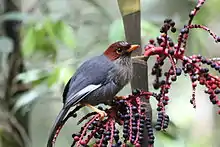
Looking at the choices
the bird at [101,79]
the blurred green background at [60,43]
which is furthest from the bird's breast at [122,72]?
the blurred green background at [60,43]

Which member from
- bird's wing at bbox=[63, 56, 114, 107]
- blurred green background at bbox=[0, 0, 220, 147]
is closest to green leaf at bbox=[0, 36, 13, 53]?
blurred green background at bbox=[0, 0, 220, 147]

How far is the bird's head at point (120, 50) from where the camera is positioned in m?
0.58

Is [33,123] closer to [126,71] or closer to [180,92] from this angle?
[180,92]

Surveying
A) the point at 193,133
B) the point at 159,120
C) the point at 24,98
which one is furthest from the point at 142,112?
the point at 193,133

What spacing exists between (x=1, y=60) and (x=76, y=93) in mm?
820

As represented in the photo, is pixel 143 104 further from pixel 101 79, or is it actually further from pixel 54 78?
pixel 54 78

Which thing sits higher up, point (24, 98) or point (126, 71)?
point (24, 98)

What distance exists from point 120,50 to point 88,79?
0.19ft

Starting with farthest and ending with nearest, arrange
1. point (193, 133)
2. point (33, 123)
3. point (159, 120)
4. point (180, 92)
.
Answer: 1. point (193, 133)
2. point (33, 123)
3. point (180, 92)
4. point (159, 120)

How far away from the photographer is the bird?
1.99ft

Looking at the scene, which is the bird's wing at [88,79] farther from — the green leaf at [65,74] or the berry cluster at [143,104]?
the green leaf at [65,74]

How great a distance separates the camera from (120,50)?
62cm

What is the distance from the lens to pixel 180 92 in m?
1.88

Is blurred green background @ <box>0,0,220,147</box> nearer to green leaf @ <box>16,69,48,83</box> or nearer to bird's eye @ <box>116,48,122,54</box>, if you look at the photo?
green leaf @ <box>16,69,48,83</box>
